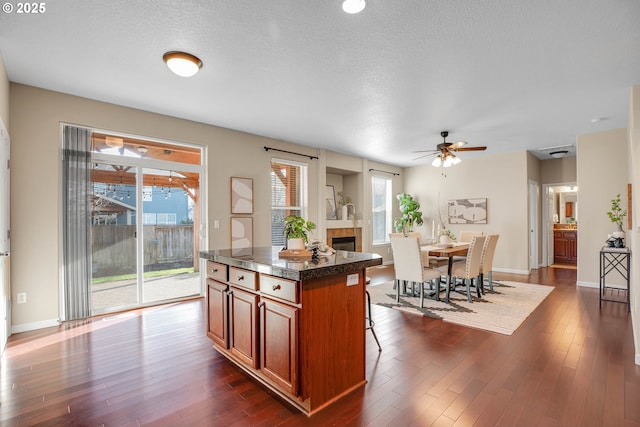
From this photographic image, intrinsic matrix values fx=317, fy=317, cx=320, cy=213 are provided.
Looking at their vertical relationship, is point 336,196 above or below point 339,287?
above

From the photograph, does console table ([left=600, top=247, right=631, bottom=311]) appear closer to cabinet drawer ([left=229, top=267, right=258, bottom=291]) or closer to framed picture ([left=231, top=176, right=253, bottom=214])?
cabinet drawer ([left=229, top=267, right=258, bottom=291])

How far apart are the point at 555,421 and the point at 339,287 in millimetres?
1497

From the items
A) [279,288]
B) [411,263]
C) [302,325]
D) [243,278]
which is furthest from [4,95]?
[411,263]

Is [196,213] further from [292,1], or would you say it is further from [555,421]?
[555,421]

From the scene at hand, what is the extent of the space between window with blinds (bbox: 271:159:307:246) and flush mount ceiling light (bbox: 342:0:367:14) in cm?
390

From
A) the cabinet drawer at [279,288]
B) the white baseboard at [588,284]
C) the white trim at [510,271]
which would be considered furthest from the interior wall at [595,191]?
the cabinet drawer at [279,288]

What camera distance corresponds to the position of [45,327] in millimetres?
3566

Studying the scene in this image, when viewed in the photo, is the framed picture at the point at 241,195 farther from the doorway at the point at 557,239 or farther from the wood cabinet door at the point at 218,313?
the doorway at the point at 557,239

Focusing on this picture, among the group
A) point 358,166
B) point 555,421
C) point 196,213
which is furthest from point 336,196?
point 555,421

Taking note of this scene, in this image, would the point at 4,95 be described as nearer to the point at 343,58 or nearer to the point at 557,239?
the point at 343,58

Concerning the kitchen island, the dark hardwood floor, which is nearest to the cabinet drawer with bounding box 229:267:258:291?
the kitchen island

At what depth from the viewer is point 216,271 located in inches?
112

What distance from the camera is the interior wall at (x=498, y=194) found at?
22.2 ft

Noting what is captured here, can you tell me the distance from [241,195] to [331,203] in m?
2.88
